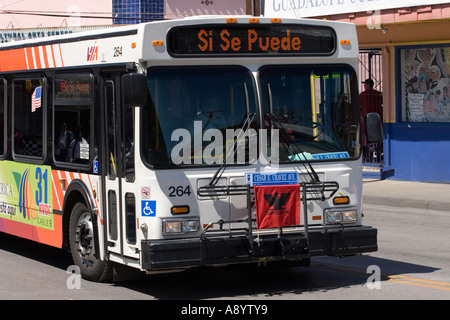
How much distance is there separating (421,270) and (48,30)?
29.4 meters

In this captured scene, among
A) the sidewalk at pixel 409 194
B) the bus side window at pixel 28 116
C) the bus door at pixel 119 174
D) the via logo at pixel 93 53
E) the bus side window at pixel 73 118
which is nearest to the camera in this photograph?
the bus door at pixel 119 174

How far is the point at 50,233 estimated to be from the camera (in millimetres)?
11133

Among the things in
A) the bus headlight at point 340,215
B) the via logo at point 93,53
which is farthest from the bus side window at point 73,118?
the bus headlight at point 340,215

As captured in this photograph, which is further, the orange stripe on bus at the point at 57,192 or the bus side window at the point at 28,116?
the bus side window at the point at 28,116

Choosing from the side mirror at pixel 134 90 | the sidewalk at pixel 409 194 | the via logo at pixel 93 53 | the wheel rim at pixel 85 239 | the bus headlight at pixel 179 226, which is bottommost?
the sidewalk at pixel 409 194

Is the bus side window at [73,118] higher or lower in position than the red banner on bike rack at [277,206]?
higher

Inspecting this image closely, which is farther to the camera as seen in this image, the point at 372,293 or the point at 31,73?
the point at 31,73

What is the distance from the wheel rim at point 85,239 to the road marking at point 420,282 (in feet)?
10.7

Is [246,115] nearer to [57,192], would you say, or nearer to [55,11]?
[57,192]

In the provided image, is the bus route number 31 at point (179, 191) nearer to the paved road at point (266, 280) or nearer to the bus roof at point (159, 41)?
the paved road at point (266, 280)

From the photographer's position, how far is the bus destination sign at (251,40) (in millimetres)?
9141

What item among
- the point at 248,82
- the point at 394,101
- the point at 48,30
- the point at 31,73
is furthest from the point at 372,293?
the point at 48,30

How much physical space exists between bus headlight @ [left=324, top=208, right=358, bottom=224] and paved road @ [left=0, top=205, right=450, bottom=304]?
27.2 inches

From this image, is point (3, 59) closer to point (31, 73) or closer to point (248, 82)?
point (31, 73)
